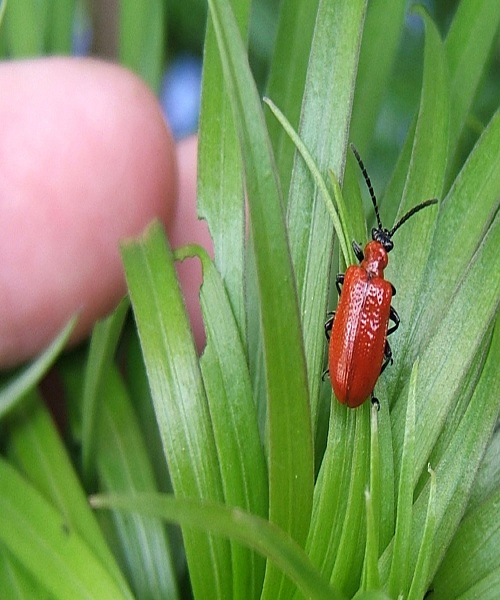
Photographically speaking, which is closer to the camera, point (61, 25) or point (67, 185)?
point (67, 185)

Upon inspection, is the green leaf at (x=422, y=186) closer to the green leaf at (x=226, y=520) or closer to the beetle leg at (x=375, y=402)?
the beetle leg at (x=375, y=402)

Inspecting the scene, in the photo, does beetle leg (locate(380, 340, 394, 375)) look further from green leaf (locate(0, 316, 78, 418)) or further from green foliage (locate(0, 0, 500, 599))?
green leaf (locate(0, 316, 78, 418))

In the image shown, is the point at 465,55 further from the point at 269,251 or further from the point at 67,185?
the point at 67,185

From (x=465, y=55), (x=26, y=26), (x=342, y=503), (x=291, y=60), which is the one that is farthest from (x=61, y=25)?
(x=342, y=503)

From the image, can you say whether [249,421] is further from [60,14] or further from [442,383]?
[60,14]

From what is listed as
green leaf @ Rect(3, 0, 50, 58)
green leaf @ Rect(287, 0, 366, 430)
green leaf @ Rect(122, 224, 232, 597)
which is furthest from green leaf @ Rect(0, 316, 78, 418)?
green leaf @ Rect(3, 0, 50, 58)

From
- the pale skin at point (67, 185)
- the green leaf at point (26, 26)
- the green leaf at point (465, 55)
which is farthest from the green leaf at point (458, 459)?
the green leaf at point (26, 26)

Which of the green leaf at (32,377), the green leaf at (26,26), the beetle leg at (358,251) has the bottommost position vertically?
the beetle leg at (358,251)
